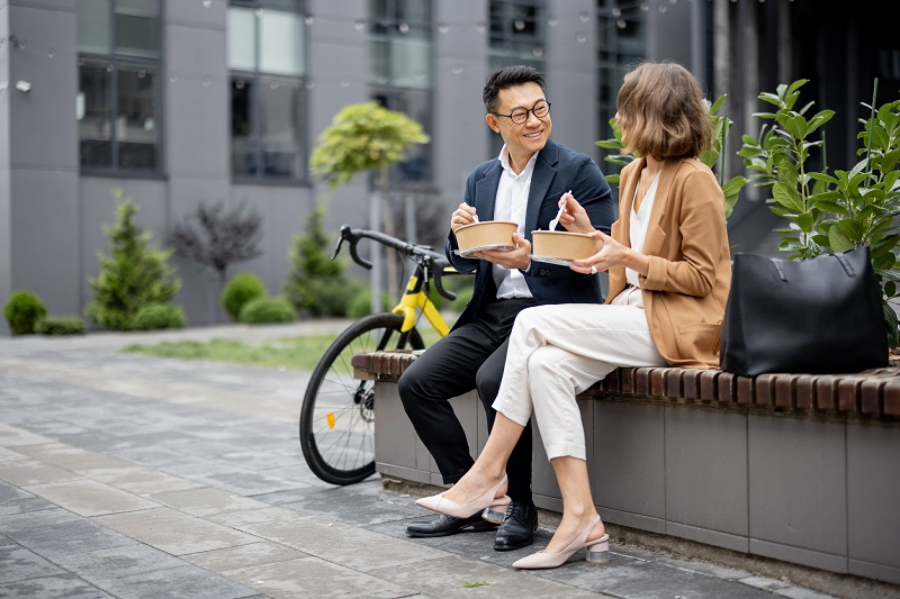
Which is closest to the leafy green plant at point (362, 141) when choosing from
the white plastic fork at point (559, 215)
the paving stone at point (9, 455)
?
the paving stone at point (9, 455)

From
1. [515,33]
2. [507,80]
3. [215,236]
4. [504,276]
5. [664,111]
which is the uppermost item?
[515,33]

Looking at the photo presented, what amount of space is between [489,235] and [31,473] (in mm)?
3050

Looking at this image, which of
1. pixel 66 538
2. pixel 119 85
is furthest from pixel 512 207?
pixel 119 85

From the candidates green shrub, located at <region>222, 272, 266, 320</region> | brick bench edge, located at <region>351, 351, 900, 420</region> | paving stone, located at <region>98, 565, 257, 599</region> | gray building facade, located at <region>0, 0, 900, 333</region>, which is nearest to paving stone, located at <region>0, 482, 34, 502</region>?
paving stone, located at <region>98, 565, 257, 599</region>

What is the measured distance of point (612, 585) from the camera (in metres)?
3.22

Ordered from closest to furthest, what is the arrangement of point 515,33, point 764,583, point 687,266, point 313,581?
point 764,583
point 313,581
point 687,266
point 515,33

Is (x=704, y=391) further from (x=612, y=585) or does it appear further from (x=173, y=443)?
(x=173, y=443)

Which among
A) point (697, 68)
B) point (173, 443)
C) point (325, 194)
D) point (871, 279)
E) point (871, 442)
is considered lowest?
point (173, 443)

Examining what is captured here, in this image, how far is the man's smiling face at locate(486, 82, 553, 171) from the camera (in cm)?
402

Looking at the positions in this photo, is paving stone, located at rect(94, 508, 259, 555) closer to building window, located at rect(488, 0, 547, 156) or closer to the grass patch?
the grass patch

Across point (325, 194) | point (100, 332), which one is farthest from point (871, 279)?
point (325, 194)

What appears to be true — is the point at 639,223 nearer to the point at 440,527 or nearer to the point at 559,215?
the point at 559,215

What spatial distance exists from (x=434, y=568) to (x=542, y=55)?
24.8m

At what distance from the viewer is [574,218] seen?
371 cm
